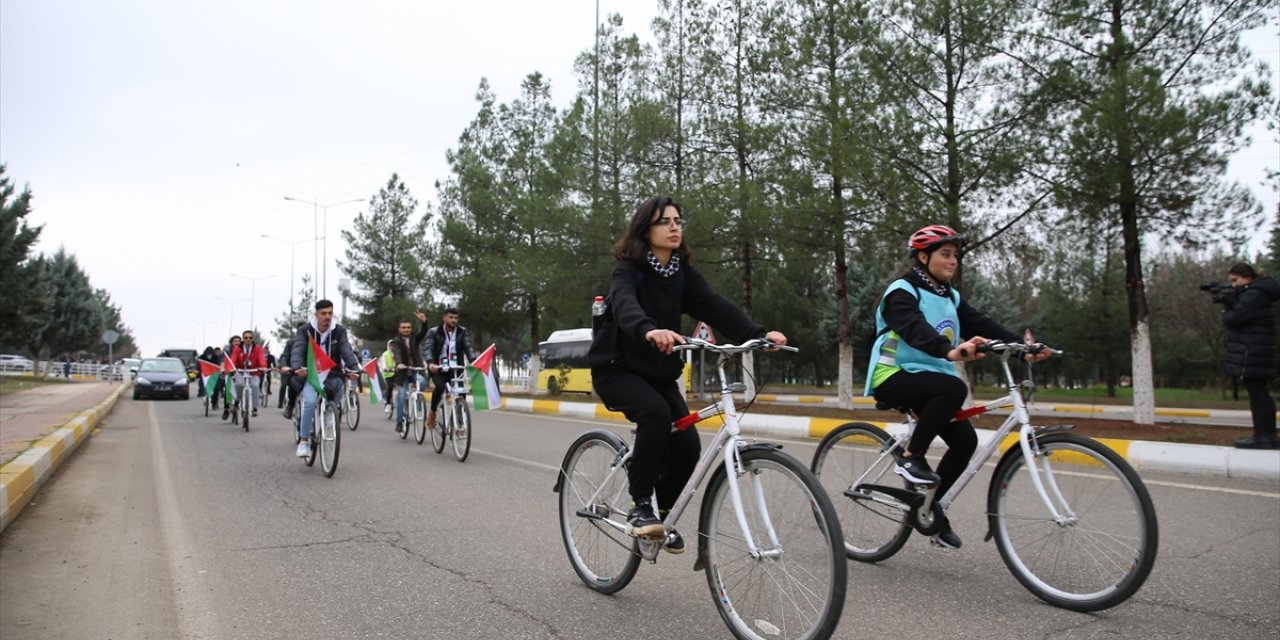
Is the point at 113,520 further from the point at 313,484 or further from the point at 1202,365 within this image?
the point at 1202,365

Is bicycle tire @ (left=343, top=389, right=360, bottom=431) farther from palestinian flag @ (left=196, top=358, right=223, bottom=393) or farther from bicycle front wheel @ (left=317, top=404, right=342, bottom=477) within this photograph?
bicycle front wheel @ (left=317, top=404, right=342, bottom=477)

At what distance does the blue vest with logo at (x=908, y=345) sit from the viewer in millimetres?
4477

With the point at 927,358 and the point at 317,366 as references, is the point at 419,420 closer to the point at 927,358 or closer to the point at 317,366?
the point at 317,366

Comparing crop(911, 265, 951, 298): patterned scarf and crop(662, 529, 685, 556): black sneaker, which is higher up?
crop(911, 265, 951, 298): patterned scarf

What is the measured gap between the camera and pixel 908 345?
4438 millimetres

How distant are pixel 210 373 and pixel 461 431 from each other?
39.2 ft

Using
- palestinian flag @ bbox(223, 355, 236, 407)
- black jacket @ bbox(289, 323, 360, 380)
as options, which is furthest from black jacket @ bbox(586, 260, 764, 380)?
palestinian flag @ bbox(223, 355, 236, 407)

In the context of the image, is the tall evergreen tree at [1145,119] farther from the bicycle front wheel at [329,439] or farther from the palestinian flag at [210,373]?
the palestinian flag at [210,373]

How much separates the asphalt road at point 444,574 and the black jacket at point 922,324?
1.19m

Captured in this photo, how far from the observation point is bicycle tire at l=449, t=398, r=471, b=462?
10188 mm

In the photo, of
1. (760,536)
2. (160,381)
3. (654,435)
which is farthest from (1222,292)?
(160,381)

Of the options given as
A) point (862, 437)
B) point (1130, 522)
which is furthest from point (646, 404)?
point (1130, 522)

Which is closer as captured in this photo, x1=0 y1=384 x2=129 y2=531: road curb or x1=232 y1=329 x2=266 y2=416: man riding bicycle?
x1=0 y1=384 x2=129 y2=531: road curb

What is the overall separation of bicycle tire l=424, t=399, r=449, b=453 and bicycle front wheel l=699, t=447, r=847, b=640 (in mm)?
7897
